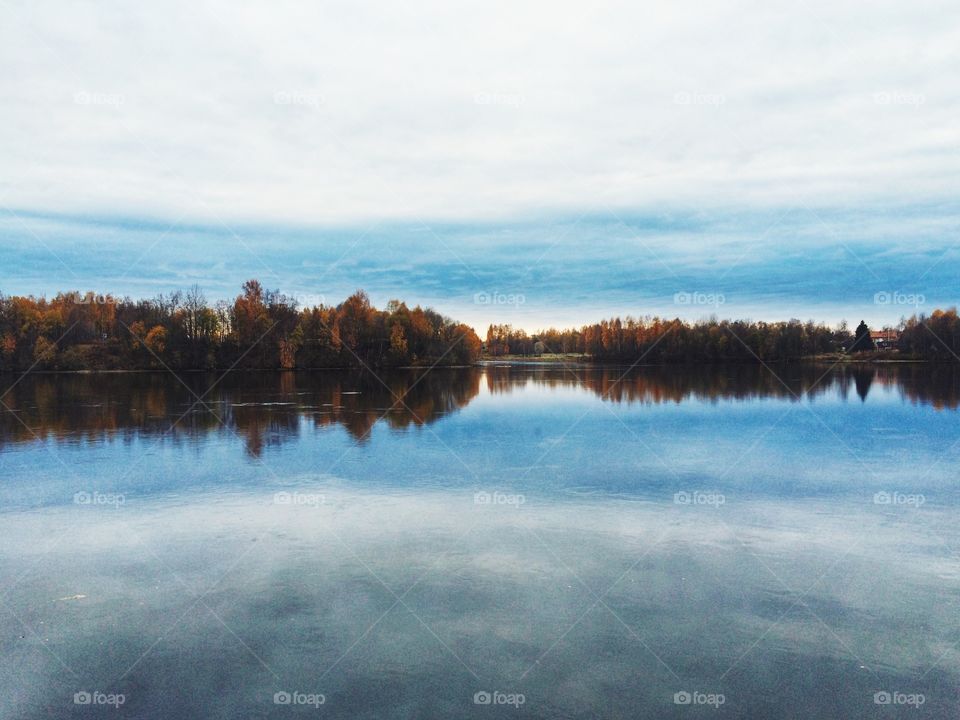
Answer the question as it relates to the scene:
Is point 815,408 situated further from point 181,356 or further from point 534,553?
point 181,356

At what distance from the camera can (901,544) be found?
1056 cm

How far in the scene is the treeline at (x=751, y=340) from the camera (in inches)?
4980

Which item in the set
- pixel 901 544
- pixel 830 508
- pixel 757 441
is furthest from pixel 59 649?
pixel 757 441

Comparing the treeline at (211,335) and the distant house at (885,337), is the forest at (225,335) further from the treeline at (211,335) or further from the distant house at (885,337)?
the distant house at (885,337)

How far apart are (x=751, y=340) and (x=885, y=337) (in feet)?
159

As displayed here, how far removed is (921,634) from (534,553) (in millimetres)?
4875

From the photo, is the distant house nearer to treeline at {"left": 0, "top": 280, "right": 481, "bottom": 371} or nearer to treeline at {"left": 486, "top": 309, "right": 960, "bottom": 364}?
treeline at {"left": 486, "top": 309, "right": 960, "bottom": 364}

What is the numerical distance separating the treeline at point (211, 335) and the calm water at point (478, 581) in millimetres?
77588

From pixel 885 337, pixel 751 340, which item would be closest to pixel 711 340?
pixel 751 340

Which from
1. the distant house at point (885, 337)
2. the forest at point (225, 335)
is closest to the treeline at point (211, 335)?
the forest at point (225, 335)

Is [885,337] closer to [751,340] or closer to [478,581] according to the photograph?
[751,340]

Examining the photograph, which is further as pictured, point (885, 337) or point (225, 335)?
point (885, 337)

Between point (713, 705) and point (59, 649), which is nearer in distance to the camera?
point (713, 705)

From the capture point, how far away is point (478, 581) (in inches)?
349
